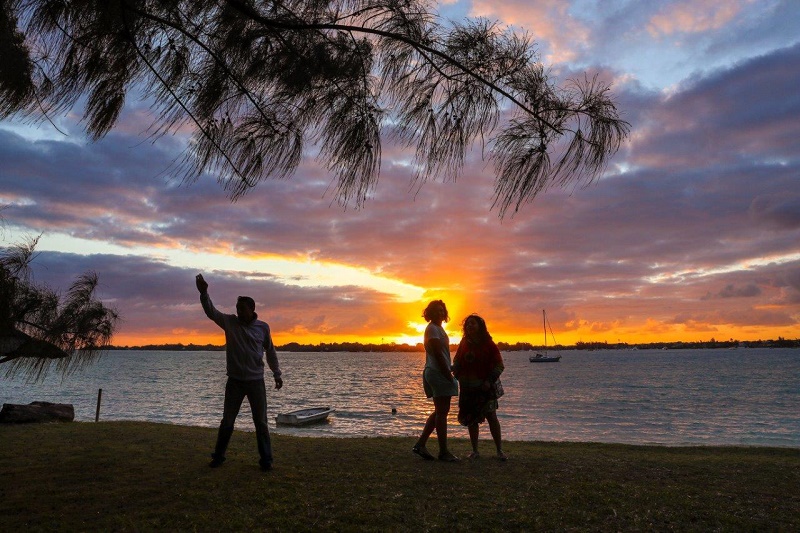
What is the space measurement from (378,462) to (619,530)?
318 centimetres

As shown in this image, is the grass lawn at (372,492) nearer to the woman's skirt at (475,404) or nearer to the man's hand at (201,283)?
the woman's skirt at (475,404)

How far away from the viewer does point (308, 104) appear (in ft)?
13.6

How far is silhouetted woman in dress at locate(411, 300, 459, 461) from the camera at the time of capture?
6.74 m

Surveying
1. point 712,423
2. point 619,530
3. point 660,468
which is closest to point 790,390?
point 712,423

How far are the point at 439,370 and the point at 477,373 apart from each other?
617 millimetres

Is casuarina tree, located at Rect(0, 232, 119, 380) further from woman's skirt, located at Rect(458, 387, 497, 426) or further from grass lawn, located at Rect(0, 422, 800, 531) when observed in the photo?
woman's skirt, located at Rect(458, 387, 497, 426)

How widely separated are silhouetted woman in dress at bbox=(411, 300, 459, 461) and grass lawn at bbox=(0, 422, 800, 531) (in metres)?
0.49

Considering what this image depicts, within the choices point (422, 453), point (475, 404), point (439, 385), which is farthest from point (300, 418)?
point (439, 385)

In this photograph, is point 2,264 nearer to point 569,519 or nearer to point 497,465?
point 497,465

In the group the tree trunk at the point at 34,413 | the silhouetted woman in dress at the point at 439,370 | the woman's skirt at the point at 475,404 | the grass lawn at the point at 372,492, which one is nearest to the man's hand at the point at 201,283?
the grass lawn at the point at 372,492

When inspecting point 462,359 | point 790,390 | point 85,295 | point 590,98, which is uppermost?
point 590,98

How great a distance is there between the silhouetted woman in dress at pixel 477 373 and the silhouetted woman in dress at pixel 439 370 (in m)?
0.31

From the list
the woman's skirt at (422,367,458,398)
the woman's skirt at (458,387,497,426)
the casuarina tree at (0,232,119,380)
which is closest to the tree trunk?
the casuarina tree at (0,232,119,380)

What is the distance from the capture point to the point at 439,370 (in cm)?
678
